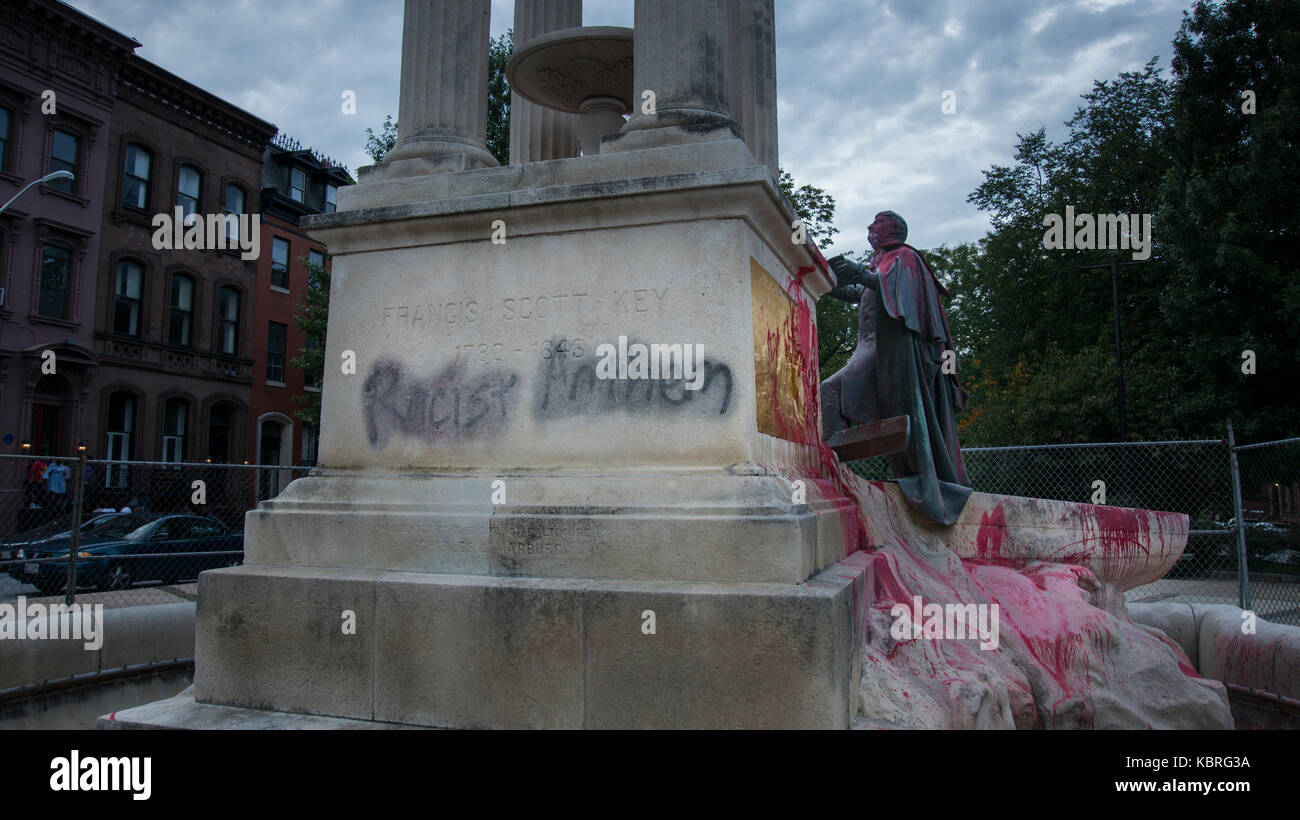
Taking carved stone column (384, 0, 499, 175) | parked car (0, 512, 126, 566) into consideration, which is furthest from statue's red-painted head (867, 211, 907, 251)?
parked car (0, 512, 126, 566)

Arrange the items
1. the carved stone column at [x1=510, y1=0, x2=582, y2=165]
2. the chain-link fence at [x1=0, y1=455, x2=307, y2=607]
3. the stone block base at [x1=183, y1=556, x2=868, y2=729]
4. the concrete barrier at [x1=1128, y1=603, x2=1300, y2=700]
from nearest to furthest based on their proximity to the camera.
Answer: the stone block base at [x1=183, y1=556, x2=868, y2=729], the concrete barrier at [x1=1128, y1=603, x2=1300, y2=700], the carved stone column at [x1=510, y1=0, x2=582, y2=165], the chain-link fence at [x1=0, y1=455, x2=307, y2=607]

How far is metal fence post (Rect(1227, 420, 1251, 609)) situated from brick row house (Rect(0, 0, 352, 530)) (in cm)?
2251

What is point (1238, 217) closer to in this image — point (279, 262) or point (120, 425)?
point (279, 262)

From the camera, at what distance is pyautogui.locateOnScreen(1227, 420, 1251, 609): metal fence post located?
10.3m

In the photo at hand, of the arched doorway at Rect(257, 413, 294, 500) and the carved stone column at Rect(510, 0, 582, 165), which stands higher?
the carved stone column at Rect(510, 0, 582, 165)

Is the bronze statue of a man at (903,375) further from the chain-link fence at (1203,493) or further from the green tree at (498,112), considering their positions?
the green tree at (498,112)

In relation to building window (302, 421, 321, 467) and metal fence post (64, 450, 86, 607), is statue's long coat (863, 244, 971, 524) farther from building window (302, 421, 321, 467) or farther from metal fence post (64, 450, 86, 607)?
building window (302, 421, 321, 467)

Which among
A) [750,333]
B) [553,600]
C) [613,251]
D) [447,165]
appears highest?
[447,165]

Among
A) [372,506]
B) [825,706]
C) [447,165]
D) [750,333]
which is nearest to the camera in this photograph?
[825,706]
